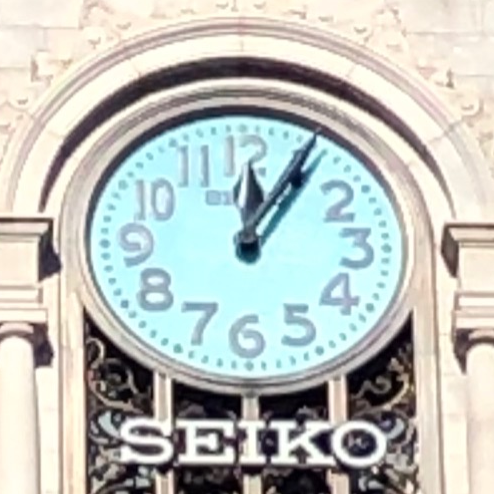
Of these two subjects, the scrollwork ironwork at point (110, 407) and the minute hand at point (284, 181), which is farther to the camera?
the minute hand at point (284, 181)

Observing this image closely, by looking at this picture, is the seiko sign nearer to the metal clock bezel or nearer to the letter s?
the letter s

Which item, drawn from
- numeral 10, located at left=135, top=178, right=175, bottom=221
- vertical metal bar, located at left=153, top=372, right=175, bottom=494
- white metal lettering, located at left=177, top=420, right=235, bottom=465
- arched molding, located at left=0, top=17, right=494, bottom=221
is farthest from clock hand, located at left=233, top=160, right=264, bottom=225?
white metal lettering, located at left=177, top=420, right=235, bottom=465

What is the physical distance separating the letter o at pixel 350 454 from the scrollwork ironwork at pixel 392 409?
5 cm

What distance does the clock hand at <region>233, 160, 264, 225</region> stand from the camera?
111ft

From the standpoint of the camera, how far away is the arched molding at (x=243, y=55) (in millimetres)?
33688

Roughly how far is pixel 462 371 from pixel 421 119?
1408 mm

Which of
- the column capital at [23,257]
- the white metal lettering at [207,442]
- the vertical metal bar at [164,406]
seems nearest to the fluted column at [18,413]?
the column capital at [23,257]

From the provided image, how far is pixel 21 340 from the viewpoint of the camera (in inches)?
1303

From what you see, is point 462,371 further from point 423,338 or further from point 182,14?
point 182,14

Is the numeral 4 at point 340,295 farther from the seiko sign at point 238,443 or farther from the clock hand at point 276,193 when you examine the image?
the seiko sign at point 238,443

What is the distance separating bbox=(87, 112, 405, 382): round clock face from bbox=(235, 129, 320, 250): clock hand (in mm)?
31

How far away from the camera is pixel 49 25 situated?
1340 inches

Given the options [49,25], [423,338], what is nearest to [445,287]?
[423,338]

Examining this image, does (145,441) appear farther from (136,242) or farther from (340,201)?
(340,201)
